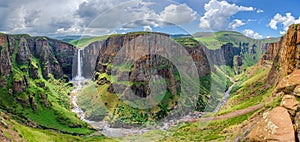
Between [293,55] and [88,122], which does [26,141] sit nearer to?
[293,55]

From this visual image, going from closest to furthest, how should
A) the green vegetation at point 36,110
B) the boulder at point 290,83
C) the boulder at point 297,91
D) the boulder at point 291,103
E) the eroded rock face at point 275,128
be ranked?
the eroded rock face at point 275,128 → the boulder at point 291,103 → the boulder at point 297,91 → the boulder at point 290,83 → the green vegetation at point 36,110

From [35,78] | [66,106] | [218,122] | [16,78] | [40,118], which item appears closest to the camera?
[218,122]

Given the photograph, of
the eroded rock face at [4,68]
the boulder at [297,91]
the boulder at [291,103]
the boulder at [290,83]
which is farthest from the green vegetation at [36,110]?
the boulder at [291,103]

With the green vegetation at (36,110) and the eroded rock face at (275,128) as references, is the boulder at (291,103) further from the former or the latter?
the green vegetation at (36,110)

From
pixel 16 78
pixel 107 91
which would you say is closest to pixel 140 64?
pixel 107 91

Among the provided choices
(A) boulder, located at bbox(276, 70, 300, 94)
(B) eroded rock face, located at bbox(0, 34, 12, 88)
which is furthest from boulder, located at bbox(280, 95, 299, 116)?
(B) eroded rock face, located at bbox(0, 34, 12, 88)

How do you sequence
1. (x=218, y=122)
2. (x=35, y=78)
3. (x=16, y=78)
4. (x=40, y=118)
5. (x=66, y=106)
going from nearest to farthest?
(x=218, y=122) < (x=40, y=118) < (x=16, y=78) < (x=66, y=106) < (x=35, y=78)

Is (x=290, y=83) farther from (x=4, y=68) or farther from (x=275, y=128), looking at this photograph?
(x=4, y=68)

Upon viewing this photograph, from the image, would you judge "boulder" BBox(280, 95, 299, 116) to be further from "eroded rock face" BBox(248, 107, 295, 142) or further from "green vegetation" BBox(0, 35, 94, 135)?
"green vegetation" BBox(0, 35, 94, 135)

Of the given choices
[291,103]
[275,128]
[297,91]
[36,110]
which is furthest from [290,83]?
[36,110]
